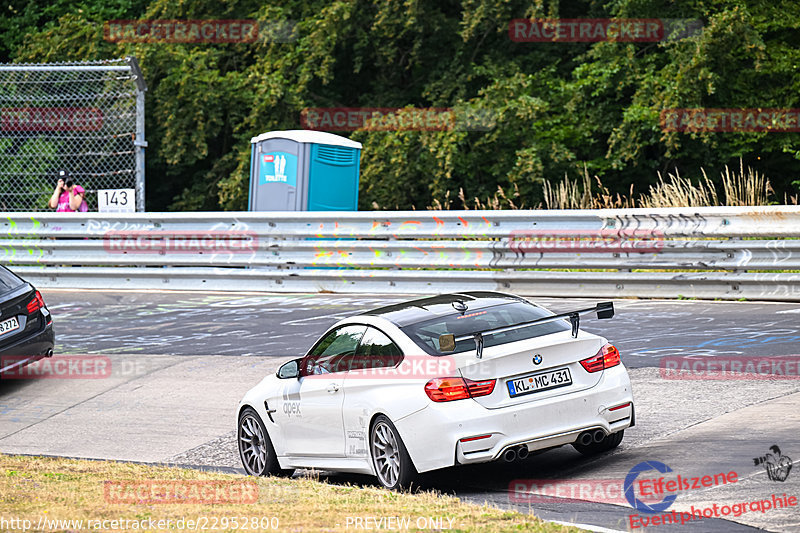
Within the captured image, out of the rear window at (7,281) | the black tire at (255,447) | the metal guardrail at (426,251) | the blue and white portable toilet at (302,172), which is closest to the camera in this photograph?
the black tire at (255,447)

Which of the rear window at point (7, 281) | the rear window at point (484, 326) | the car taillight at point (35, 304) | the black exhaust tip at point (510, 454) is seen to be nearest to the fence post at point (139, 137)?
the rear window at point (7, 281)

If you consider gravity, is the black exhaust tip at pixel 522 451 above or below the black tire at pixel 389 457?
above

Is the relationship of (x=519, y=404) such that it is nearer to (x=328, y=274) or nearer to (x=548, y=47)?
(x=328, y=274)

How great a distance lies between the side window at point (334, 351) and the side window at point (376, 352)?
0.09 m

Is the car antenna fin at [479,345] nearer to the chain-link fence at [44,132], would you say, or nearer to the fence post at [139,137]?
the fence post at [139,137]

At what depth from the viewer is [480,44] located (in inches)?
1078

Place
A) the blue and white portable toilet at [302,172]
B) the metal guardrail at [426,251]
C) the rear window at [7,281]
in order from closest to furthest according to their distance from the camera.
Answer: the rear window at [7,281] → the metal guardrail at [426,251] → the blue and white portable toilet at [302,172]

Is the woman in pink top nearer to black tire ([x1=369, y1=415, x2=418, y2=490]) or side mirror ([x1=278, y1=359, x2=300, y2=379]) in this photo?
side mirror ([x1=278, y1=359, x2=300, y2=379])

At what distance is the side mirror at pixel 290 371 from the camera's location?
862 centimetres

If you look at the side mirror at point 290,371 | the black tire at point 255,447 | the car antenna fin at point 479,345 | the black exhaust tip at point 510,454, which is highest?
the car antenna fin at point 479,345

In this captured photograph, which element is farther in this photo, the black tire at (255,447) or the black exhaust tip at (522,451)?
the black tire at (255,447)

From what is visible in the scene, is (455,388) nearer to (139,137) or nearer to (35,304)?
(35,304)

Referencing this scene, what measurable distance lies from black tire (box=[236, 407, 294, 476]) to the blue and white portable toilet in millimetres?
9035

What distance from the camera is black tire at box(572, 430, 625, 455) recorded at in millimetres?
8055
